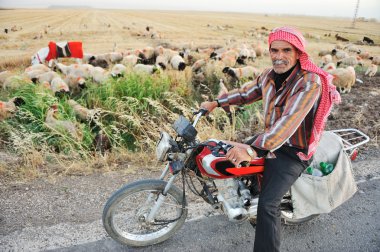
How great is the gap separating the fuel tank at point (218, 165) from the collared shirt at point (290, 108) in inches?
10.3

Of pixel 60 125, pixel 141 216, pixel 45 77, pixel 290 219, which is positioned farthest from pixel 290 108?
pixel 45 77

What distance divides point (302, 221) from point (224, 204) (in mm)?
1008

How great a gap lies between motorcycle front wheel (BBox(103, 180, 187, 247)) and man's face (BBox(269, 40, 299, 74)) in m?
1.26

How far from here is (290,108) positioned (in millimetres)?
2219

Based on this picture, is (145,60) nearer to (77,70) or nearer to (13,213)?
(77,70)

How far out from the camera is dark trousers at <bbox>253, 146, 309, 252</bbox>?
234 cm

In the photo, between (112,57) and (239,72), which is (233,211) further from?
(112,57)

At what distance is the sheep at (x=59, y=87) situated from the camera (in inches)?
306

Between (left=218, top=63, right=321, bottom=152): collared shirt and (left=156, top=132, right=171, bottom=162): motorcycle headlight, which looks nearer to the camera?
(left=218, top=63, right=321, bottom=152): collared shirt

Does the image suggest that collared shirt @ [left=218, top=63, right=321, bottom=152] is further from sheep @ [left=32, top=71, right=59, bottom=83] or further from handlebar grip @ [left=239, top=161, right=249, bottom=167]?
sheep @ [left=32, top=71, right=59, bottom=83]

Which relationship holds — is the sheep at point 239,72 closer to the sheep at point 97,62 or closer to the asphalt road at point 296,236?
the sheep at point 97,62

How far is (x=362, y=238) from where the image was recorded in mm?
2986

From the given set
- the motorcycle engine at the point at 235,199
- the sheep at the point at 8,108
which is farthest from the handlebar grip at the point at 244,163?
the sheep at the point at 8,108

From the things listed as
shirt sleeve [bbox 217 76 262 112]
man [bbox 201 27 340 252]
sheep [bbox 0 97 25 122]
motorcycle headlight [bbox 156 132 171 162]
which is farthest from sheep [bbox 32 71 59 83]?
man [bbox 201 27 340 252]
